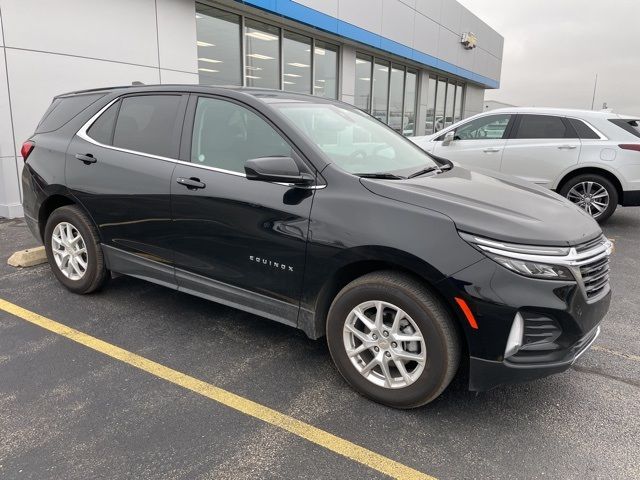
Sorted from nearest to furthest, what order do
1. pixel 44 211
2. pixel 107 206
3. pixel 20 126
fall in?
pixel 107 206 → pixel 44 211 → pixel 20 126

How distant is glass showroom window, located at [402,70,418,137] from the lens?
62.7 feet

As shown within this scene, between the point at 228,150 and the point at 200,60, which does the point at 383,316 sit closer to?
the point at 228,150

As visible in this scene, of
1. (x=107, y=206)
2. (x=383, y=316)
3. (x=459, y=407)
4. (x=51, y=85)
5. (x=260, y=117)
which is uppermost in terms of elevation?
(x=51, y=85)

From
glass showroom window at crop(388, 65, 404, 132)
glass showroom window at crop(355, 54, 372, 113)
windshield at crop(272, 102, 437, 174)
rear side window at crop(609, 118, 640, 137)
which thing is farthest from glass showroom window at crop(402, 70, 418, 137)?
windshield at crop(272, 102, 437, 174)

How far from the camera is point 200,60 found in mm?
9867

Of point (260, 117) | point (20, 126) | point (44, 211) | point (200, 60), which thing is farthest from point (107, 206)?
point (200, 60)

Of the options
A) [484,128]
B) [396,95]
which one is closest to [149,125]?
[484,128]

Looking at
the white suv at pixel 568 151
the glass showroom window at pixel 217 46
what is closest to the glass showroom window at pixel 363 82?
the glass showroom window at pixel 217 46

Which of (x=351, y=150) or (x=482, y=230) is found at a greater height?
(x=351, y=150)

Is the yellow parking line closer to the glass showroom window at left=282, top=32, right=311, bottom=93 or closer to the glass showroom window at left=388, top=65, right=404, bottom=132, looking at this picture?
the glass showroom window at left=282, top=32, right=311, bottom=93

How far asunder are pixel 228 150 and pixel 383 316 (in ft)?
5.11

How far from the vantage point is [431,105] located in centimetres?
2167

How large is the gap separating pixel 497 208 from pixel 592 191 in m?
5.67

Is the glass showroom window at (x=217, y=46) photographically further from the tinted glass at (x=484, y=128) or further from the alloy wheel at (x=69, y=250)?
the alloy wheel at (x=69, y=250)
